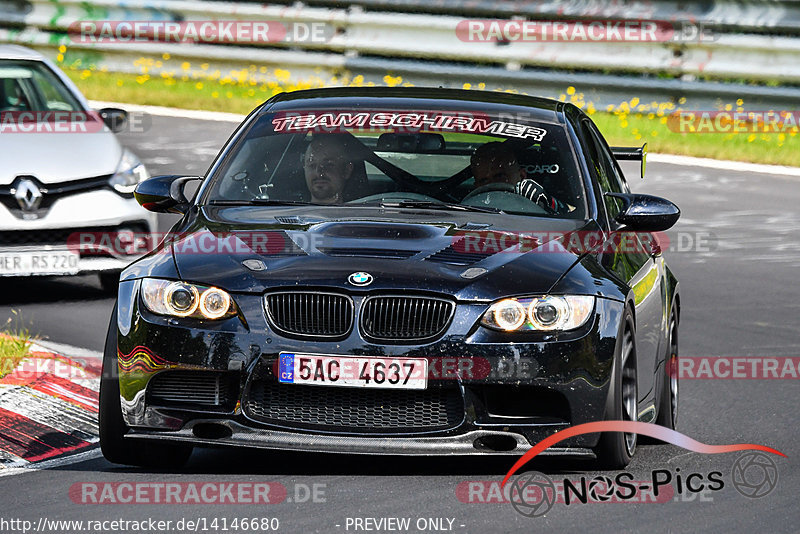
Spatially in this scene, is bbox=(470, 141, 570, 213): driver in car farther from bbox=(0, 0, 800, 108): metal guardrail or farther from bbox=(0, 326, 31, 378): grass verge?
bbox=(0, 0, 800, 108): metal guardrail

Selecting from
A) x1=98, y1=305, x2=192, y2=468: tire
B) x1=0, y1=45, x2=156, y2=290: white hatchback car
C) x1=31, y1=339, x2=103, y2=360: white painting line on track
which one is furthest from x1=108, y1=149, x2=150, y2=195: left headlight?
x1=98, y1=305, x2=192, y2=468: tire

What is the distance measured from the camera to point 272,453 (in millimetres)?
7059

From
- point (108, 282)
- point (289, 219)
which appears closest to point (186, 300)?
A: point (289, 219)

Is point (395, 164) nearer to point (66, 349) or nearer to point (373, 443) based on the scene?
point (373, 443)

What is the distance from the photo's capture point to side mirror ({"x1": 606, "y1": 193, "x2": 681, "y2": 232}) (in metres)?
7.48

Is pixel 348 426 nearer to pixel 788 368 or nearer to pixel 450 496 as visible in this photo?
pixel 450 496

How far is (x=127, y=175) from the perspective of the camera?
11.6m

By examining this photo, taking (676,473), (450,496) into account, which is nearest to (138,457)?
(450,496)

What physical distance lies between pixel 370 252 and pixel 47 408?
198cm

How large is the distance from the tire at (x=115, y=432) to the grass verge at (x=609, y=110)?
11740 mm

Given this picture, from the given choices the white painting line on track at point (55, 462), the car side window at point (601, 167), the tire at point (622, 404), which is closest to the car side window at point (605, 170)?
the car side window at point (601, 167)

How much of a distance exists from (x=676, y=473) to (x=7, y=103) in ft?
23.6

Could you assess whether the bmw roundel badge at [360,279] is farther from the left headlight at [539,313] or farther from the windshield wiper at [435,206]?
the windshield wiper at [435,206]

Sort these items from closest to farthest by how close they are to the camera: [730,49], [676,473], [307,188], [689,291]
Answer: [676,473] → [307,188] → [689,291] → [730,49]
